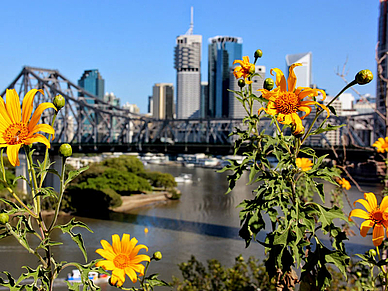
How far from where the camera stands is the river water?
44.0 feet

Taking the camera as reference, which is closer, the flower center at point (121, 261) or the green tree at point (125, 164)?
the flower center at point (121, 261)

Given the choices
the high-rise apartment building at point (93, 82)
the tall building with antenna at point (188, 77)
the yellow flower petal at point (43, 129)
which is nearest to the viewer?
the yellow flower petal at point (43, 129)

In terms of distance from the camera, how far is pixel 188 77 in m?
127

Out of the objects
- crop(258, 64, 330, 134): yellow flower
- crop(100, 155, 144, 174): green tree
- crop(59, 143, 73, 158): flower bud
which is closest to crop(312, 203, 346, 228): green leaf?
crop(258, 64, 330, 134): yellow flower

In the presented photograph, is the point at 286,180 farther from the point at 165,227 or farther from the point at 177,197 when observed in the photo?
the point at 177,197

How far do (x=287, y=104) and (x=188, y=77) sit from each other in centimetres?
12738

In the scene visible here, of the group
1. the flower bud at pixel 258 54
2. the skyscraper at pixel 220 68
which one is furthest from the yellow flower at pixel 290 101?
the skyscraper at pixel 220 68

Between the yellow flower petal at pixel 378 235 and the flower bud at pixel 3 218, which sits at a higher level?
the flower bud at pixel 3 218

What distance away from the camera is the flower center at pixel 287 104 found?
5.36ft

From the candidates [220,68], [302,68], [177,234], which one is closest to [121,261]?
[177,234]

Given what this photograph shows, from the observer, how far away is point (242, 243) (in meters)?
17.1

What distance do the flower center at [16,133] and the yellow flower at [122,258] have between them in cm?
53

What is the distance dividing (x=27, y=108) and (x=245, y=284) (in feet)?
22.7

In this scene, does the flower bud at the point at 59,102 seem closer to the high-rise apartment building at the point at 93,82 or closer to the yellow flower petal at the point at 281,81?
the yellow flower petal at the point at 281,81
